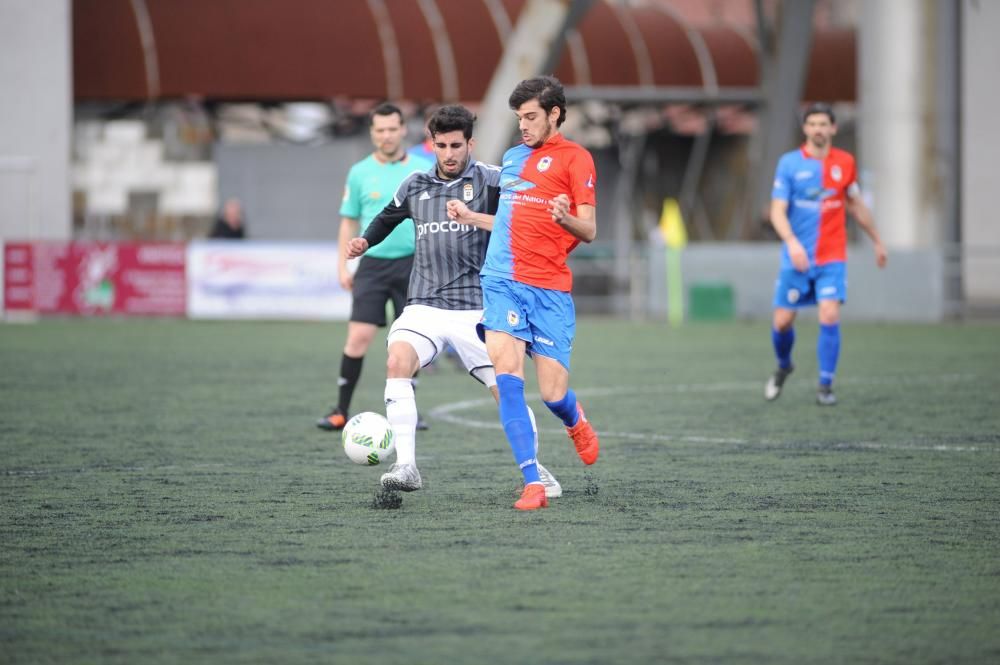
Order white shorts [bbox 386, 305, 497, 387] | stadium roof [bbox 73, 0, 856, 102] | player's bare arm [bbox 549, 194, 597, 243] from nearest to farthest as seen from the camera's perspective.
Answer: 1. player's bare arm [bbox 549, 194, 597, 243]
2. white shorts [bbox 386, 305, 497, 387]
3. stadium roof [bbox 73, 0, 856, 102]

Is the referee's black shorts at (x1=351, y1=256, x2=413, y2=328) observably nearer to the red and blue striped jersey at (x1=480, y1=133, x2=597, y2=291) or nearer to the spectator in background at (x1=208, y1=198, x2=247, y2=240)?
the red and blue striped jersey at (x1=480, y1=133, x2=597, y2=291)

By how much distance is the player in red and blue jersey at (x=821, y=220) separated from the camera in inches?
492

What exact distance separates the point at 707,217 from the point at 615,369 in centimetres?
2604

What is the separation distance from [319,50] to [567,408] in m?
25.7

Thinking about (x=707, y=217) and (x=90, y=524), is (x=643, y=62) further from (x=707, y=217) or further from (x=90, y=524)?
(x=90, y=524)

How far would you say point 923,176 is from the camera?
2781cm

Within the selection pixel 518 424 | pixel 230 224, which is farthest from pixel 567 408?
pixel 230 224

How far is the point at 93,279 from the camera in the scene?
83.1 feet

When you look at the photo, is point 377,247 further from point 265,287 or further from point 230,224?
point 230,224

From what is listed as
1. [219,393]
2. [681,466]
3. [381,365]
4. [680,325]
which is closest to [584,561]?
[681,466]

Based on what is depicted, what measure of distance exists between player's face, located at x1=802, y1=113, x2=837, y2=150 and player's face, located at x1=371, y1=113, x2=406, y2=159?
11.7 feet

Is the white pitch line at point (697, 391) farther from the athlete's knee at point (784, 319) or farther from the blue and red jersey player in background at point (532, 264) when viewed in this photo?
the blue and red jersey player in background at point (532, 264)

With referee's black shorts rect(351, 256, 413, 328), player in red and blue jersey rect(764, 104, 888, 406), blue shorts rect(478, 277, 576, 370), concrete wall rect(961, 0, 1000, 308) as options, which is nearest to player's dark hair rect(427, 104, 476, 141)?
blue shorts rect(478, 277, 576, 370)

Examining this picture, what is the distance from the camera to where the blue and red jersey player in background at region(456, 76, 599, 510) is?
7426 millimetres
